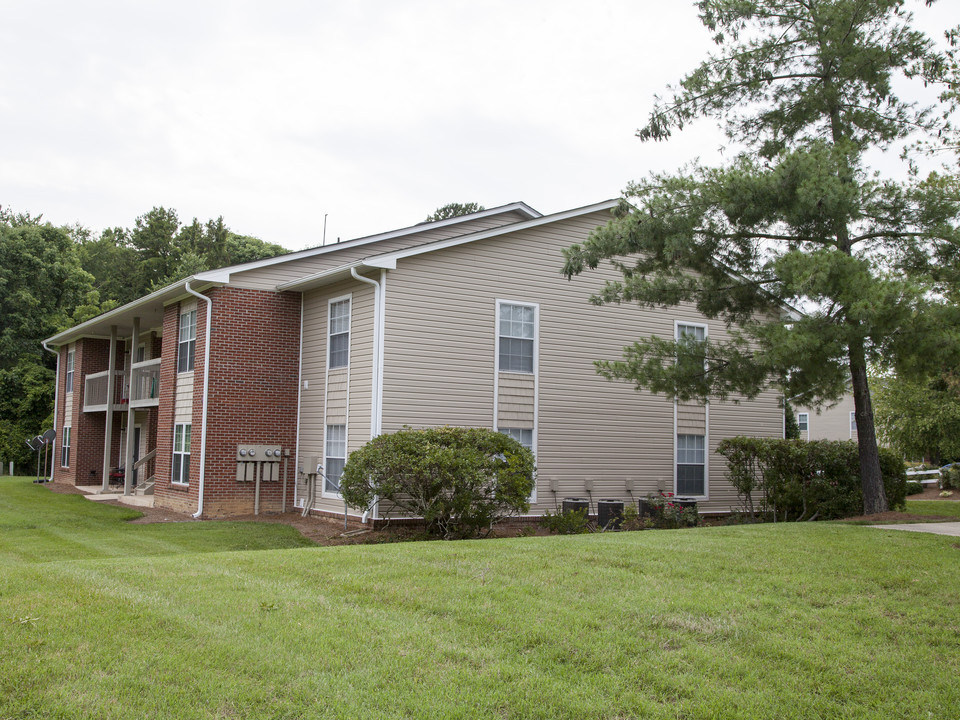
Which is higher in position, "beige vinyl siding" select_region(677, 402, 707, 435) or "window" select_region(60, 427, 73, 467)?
"beige vinyl siding" select_region(677, 402, 707, 435)

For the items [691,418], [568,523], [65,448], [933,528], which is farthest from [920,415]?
[65,448]

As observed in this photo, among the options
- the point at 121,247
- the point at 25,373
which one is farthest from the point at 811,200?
the point at 121,247

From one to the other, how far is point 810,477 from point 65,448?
2513 cm

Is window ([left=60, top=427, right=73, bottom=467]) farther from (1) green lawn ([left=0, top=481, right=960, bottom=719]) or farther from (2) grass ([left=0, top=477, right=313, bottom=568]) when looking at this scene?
(1) green lawn ([left=0, top=481, right=960, bottom=719])

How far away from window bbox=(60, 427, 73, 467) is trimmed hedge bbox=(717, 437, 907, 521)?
75.1 ft

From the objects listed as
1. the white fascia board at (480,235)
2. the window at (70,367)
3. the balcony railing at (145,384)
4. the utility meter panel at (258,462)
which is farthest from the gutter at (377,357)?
the window at (70,367)

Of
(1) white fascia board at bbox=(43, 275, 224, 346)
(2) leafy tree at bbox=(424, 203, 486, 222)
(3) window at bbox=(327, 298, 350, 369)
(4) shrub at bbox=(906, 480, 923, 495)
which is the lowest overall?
(4) shrub at bbox=(906, 480, 923, 495)

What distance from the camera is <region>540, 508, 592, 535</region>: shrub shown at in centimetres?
1534

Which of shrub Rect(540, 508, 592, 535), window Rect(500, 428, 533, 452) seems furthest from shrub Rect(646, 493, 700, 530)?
window Rect(500, 428, 533, 452)

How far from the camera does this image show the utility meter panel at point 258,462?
1759 centimetres

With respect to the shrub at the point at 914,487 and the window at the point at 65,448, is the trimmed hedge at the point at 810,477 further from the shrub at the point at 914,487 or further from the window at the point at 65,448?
the window at the point at 65,448

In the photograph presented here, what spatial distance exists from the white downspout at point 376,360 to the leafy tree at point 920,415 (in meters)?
18.7

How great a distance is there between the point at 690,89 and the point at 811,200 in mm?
3707

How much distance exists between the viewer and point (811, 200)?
12078 mm
